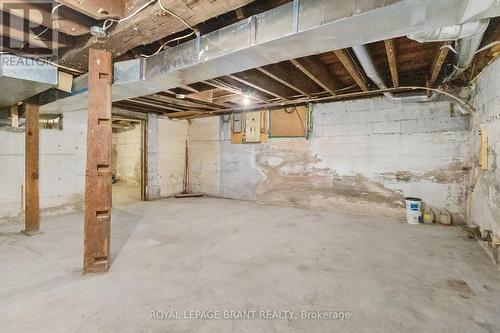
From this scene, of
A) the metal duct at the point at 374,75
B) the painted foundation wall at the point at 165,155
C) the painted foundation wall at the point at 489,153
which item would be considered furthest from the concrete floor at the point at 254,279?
the painted foundation wall at the point at 165,155

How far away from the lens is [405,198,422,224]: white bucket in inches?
148

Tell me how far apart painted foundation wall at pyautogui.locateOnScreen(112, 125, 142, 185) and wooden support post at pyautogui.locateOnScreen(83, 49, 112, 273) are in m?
6.54

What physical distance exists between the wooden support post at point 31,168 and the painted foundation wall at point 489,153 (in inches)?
208

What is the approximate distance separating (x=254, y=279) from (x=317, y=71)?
249 centimetres

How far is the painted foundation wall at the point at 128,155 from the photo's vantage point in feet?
27.7

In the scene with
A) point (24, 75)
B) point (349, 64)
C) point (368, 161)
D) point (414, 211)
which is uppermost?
point (349, 64)

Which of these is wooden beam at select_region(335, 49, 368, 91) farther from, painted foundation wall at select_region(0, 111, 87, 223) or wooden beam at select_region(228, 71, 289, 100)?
painted foundation wall at select_region(0, 111, 87, 223)

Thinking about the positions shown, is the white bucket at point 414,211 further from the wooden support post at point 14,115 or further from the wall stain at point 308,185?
the wooden support post at point 14,115

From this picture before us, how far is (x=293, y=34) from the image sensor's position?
156 centimetres

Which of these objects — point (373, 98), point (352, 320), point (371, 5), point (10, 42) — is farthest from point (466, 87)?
point (10, 42)

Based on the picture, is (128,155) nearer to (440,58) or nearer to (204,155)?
(204,155)

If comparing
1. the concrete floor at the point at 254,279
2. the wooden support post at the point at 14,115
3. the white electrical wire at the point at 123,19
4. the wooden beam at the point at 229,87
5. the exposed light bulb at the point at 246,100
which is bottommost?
the concrete floor at the point at 254,279

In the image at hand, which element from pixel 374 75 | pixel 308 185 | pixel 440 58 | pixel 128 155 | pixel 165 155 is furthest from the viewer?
pixel 128 155

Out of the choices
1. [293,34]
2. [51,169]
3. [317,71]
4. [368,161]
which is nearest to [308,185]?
[368,161]
